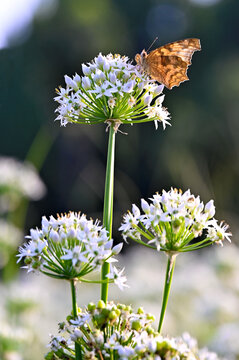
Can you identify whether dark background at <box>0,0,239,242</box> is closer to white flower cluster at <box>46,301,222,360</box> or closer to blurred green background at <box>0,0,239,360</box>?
blurred green background at <box>0,0,239,360</box>

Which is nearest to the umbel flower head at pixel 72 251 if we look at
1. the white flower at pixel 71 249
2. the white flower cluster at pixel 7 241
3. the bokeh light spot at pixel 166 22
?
the white flower at pixel 71 249

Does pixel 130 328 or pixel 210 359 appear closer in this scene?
pixel 130 328

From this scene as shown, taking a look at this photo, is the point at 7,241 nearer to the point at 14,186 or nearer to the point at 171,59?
the point at 14,186

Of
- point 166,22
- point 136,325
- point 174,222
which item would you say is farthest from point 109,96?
point 166,22

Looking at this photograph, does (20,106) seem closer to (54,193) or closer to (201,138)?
(54,193)

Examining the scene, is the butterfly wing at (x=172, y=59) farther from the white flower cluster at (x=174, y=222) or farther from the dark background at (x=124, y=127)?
the dark background at (x=124, y=127)

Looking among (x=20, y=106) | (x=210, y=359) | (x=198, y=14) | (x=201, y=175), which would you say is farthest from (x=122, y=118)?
(x=198, y=14)
